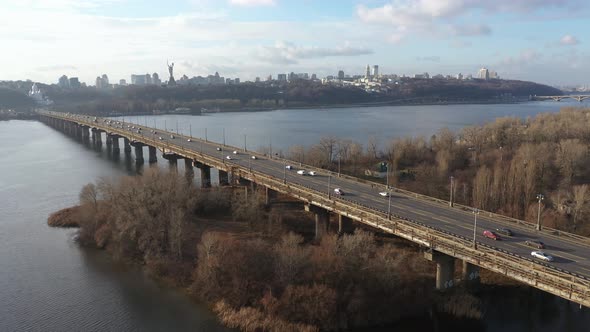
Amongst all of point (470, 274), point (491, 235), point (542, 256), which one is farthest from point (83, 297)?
point (542, 256)

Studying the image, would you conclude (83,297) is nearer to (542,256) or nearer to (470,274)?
(470,274)

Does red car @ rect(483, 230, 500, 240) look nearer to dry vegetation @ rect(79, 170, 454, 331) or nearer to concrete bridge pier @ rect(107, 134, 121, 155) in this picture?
dry vegetation @ rect(79, 170, 454, 331)

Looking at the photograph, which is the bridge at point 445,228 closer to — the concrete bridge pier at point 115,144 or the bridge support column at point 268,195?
the bridge support column at point 268,195

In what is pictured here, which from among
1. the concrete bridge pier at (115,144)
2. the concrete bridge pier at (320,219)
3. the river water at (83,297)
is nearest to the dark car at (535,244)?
the river water at (83,297)

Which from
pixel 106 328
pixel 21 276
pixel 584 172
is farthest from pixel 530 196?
pixel 21 276

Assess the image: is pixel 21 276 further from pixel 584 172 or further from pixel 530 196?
pixel 584 172
